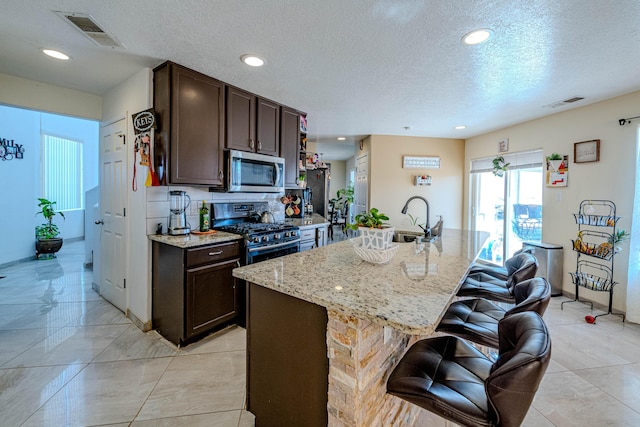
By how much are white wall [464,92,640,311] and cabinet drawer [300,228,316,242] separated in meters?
3.25

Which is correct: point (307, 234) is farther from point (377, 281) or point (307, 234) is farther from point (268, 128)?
point (377, 281)

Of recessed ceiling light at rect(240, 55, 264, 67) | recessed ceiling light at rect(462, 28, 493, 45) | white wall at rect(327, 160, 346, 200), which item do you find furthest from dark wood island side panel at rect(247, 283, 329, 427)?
white wall at rect(327, 160, 346, 200)

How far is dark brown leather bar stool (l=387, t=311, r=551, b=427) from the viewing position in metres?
0.81

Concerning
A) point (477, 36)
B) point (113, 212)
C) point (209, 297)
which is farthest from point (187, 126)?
point (477, 36)

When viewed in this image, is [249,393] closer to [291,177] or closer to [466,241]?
[466,241]

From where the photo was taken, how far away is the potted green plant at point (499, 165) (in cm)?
460

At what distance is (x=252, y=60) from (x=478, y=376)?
2584 millimetres

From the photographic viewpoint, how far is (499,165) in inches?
182

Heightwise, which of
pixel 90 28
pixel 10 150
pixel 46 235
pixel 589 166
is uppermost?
pixel 90 28

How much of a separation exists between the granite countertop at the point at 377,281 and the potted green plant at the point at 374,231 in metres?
0.12

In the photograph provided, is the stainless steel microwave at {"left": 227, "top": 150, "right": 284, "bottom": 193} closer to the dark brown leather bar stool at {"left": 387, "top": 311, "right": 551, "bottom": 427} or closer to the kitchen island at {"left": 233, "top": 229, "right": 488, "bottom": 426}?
the kitchen island at {"left": 233, "top": 229, "right": 488, "bottom": 426}

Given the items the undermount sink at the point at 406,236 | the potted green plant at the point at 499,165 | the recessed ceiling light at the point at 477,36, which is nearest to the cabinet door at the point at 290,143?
the undermount sink at the point at 406,236

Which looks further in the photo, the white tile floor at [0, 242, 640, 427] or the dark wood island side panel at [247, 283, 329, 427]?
the white tile floor at [0, 242, 640, 427]

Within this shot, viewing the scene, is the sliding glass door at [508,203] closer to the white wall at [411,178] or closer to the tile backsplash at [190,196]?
the white wall at [411,178]
